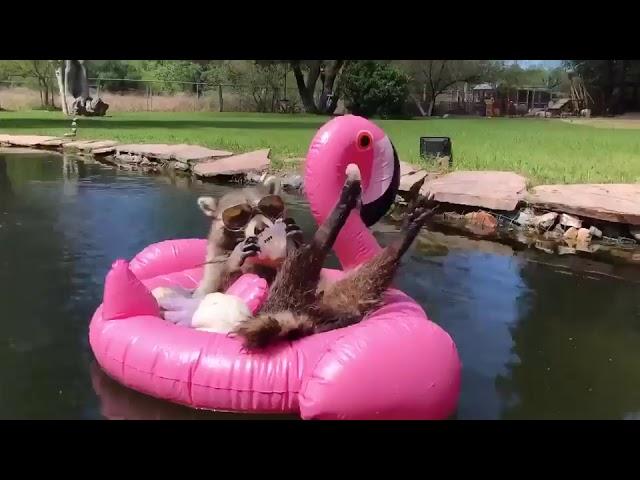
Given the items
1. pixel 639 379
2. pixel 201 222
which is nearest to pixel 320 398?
pixel 639 379

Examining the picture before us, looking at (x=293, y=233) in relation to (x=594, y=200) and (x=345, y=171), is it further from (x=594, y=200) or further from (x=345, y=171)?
(x=594, y=200)

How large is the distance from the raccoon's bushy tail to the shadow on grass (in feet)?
55.1

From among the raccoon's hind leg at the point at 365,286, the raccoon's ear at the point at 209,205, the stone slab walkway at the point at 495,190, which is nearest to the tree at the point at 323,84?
the stone slab walkway at the point at 495,190

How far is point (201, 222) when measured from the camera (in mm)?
9352

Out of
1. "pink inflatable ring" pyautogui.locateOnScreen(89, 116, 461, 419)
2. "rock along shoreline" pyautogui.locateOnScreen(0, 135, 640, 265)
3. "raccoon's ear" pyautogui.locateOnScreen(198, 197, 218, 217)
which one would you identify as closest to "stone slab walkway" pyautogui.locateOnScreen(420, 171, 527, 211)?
"rock along shoreline" pyautogui.locateOnScreen(0, 135, 640, 265)

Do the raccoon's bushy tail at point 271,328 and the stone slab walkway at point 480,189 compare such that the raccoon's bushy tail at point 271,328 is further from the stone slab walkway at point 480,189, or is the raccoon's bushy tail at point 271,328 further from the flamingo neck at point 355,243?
the stone slab walkway at point 480,189

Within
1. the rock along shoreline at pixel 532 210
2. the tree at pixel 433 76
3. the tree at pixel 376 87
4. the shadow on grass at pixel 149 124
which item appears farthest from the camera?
the tree at pixel 433 76

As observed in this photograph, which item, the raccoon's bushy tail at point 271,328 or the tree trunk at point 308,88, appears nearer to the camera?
the raccoon's bushy tail at point 271,328

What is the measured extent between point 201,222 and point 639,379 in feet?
19.3

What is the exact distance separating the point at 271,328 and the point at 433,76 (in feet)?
92.8

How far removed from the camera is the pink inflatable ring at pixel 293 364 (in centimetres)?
369

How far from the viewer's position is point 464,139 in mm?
16656

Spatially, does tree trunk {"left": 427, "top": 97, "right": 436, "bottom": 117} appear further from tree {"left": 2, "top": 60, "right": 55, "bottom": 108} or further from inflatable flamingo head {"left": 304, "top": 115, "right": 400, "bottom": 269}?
inflatable flamingo head {"left": 304, "top": 115, "right": 400, "bottom": 269}
